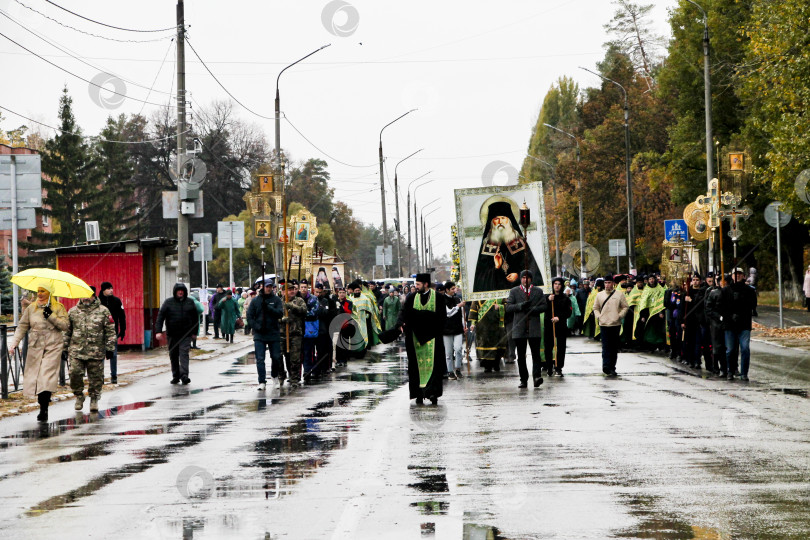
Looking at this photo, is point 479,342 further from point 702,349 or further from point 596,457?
point 596,457

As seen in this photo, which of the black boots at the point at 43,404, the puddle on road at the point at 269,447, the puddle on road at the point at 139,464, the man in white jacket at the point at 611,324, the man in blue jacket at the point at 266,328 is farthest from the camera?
the man in white jacket at the point at 611,324

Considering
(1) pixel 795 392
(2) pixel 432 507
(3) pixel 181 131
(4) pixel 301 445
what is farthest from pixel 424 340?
(3) pixel 181 131

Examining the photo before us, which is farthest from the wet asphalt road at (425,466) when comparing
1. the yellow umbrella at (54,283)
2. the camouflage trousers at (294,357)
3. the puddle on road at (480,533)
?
the camouflage trousers at (294,357)

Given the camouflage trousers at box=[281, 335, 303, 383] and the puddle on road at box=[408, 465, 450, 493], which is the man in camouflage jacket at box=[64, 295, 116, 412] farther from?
the puddle on road at box=[408, 465, 450, 493]

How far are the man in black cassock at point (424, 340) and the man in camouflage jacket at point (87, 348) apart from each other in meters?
3.90

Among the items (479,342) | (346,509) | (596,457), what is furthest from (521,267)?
(346,509)

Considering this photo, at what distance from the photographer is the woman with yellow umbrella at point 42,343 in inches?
591

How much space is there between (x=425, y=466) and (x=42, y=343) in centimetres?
726

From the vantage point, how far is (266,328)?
19.8m

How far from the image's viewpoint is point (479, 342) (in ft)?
72.6

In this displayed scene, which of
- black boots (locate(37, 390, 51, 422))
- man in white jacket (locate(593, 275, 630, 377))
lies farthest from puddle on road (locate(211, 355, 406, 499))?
man in white jacket (locate(593, 275, 630, 377))

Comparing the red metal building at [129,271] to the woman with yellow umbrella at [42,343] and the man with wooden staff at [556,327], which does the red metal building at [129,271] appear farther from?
the woman with yellow umbrella at [42,343]

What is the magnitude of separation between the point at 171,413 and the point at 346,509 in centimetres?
805

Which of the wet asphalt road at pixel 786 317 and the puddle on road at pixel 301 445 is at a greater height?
the wet asphalt road at pixel 786 317
